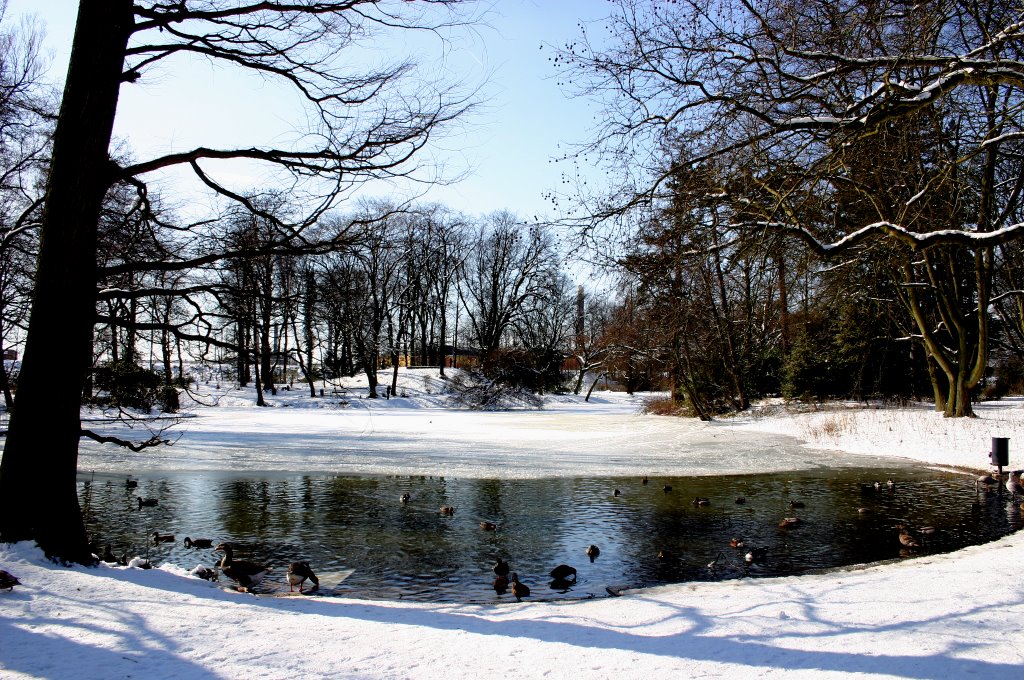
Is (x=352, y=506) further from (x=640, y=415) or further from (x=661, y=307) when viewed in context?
(x=640, y=415)

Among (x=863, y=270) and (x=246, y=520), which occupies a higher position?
(x=863, y=270)

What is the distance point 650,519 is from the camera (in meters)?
11.1

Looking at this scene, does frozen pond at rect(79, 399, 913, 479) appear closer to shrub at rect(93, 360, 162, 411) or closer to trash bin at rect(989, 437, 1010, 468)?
shrub at rect(93, 360, 162, 411)

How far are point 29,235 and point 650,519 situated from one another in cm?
1456

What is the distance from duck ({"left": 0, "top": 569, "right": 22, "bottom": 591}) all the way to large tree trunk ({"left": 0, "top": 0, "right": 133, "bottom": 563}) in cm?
75

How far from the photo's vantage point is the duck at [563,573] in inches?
303

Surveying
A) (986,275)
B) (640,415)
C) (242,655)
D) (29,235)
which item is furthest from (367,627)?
(640,415)

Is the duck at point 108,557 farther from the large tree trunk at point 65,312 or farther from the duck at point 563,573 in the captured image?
the duck at point 563,573

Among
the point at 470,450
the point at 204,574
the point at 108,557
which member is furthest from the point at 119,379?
the point at 470,450

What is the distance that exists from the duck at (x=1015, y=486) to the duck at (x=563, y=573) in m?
9.57

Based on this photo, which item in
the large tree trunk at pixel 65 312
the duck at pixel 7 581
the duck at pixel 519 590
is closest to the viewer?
the duck at pixel 7 581

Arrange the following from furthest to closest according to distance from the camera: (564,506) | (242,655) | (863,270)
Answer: (863,270) → (564,506) → (242,655)

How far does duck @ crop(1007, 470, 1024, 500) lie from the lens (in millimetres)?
12865

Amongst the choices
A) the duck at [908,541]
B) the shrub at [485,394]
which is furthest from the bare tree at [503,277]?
the duck at [908,541]
